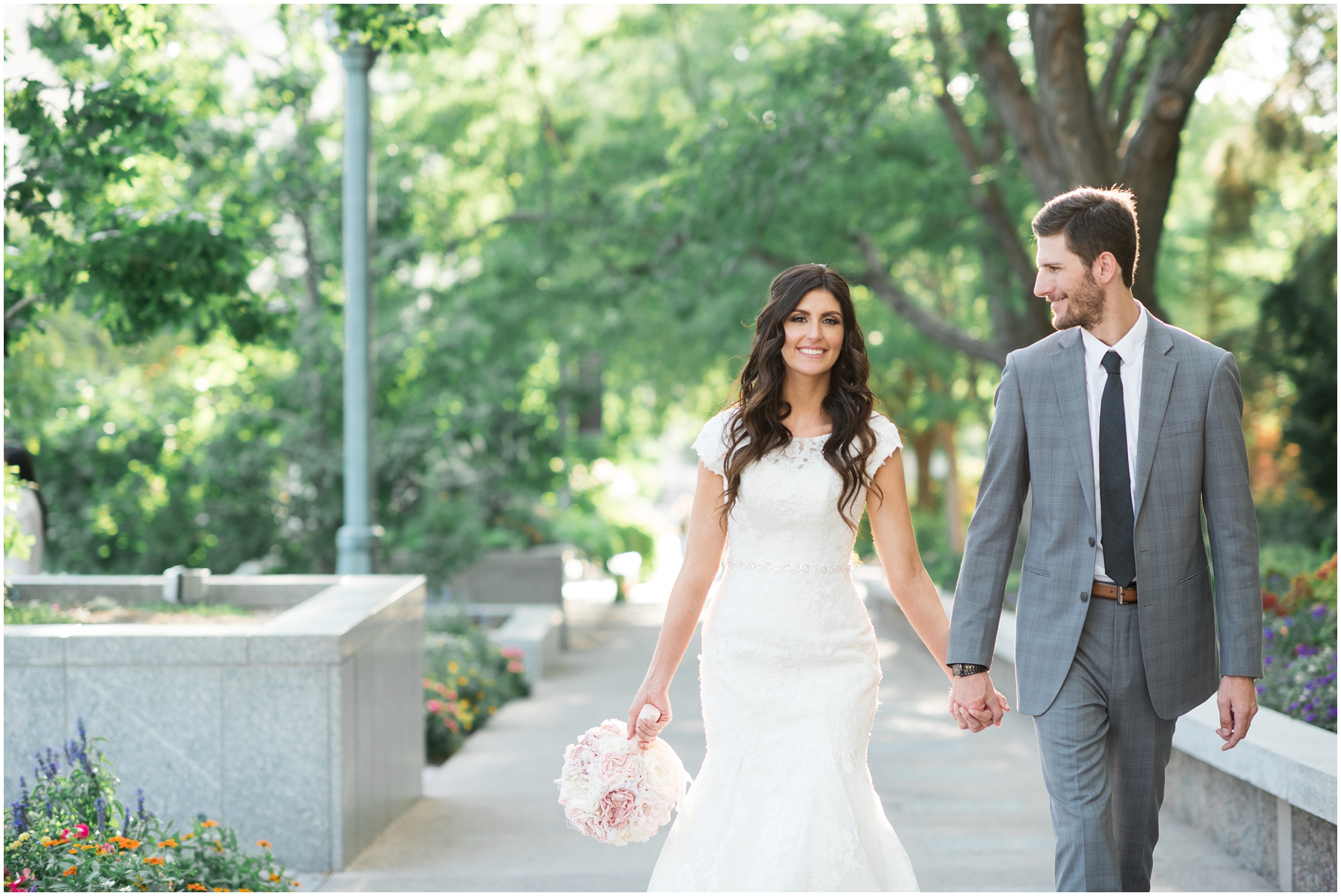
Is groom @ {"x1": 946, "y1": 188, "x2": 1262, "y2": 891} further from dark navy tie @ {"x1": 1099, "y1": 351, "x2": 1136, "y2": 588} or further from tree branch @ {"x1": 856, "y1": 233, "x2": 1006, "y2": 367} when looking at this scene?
tree branch @ {"x1": 856, "y1": 233, "x2": 1006, "y2": 367}

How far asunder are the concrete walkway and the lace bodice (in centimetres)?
216

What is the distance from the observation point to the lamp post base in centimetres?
755

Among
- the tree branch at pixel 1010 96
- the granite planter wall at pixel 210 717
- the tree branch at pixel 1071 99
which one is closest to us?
the granite planter wall at pixel 210 717

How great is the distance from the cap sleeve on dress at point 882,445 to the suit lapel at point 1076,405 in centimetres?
47

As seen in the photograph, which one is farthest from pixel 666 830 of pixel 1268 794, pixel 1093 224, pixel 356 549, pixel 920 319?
pixel 920 319

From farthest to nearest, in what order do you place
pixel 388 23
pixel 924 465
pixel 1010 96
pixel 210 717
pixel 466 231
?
1. pixel 924 465
2. pixel 466 231
3. pixel 1010 96
4. pixel 388 23
5. pixel 210 717

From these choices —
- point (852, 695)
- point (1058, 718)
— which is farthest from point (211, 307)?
point (1058, 718)

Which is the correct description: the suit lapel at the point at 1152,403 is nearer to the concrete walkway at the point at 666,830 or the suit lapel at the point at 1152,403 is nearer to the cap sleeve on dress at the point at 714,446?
the cap sleeve on dress at the point at 714,446

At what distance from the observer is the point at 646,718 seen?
3.61 metres

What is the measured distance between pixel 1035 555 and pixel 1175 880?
254 centimetres

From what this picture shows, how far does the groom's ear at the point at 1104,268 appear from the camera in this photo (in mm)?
3314

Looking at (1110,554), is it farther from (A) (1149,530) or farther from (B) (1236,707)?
(B) (1236,707)

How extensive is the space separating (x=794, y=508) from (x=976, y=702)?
0.73 metres

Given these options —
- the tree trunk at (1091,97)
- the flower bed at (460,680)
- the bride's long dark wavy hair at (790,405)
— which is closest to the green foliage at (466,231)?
the tree trunk at (1091,97)
